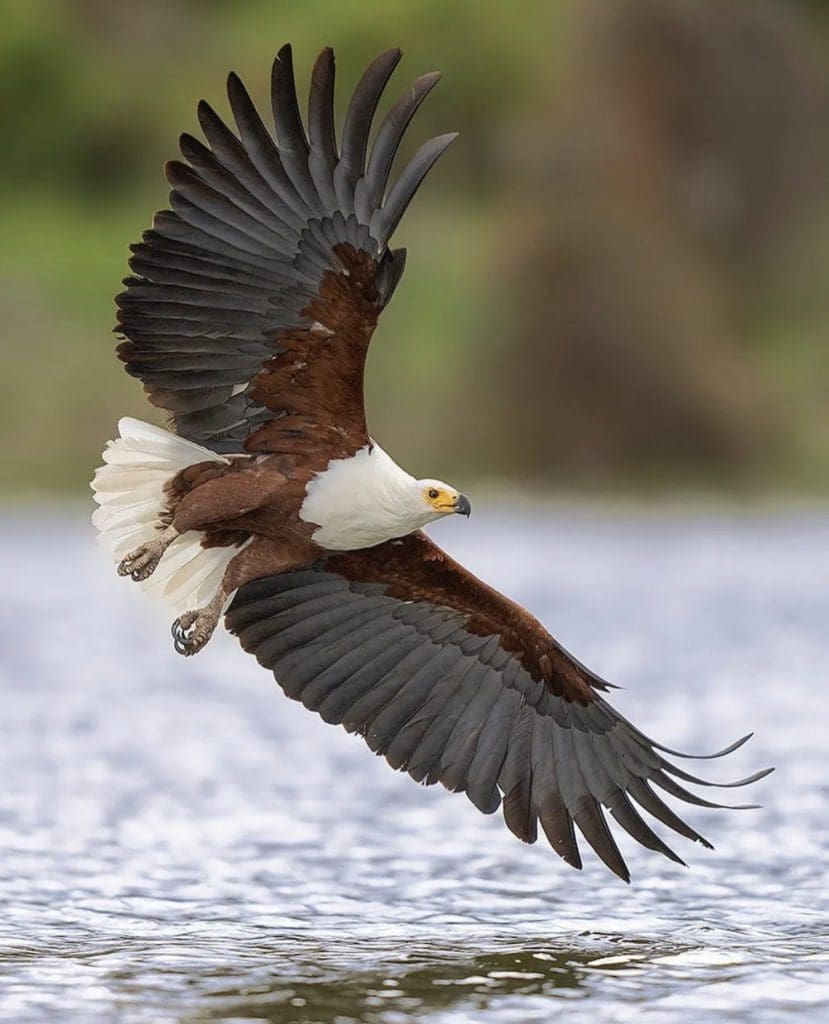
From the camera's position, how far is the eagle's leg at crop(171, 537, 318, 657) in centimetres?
902

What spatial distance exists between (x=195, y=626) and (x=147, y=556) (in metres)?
0.36

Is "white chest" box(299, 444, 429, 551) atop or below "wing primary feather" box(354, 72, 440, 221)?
below

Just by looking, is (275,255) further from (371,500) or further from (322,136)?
(371,500)

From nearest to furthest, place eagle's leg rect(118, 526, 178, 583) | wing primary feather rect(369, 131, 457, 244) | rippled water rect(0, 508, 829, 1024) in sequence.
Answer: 1. wing primary feather rect(369, 131, 457, 244)
2. rippled water rect(0, 508, 829, 1024)
3. eagle's leg rect(118, 526, 178, 583)

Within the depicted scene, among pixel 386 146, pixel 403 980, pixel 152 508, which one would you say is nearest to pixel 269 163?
pixel 386 146

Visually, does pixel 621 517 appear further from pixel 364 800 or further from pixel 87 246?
pixel 364 800

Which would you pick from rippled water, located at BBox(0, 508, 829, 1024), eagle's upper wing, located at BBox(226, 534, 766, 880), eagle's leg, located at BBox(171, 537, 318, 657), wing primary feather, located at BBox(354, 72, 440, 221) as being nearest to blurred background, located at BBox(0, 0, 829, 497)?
rippled water, located at BBox(0, 508, 829, 1024)

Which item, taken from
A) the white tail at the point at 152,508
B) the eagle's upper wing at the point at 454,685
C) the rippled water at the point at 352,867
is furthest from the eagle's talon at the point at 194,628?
the rippled water at the point at 352,867

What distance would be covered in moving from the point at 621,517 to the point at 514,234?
502cm

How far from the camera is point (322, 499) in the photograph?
343 inches

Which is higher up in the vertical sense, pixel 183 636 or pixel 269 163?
pixel 269 163

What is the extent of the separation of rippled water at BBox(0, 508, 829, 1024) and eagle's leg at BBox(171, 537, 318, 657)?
1.30 m

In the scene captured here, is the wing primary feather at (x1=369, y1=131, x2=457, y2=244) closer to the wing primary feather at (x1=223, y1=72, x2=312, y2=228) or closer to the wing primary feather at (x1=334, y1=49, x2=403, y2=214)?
the wing primary feather at (x1=334, y1=49, x2=403, y2=214)

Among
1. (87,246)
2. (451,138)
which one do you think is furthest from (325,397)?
(87,246)
